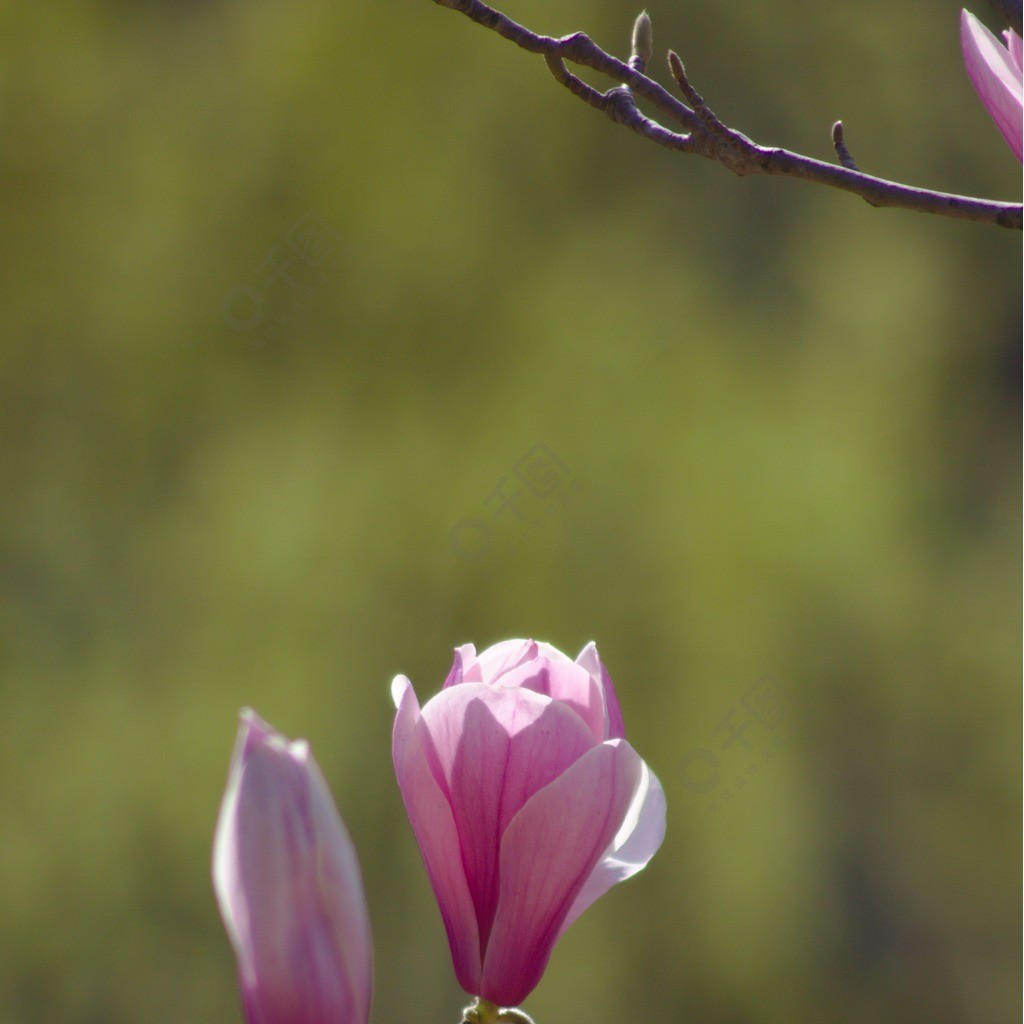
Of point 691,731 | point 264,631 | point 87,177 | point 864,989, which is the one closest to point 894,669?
point 691,731

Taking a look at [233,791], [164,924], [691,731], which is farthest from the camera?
[691,731]

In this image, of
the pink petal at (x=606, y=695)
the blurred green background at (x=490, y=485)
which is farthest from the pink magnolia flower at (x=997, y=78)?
the blurred green background at (x=490, y=485)

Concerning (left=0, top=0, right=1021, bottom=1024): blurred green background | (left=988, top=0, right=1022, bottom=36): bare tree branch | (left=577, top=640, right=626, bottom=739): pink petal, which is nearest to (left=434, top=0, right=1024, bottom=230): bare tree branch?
(left=988, top=0, right=1022, bottom=36): bare tree branch

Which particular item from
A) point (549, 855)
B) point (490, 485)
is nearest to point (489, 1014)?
point (549, 855)

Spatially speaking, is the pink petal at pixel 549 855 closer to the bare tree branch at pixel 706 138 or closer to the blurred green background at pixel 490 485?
the bare tree branch at pixel 706 138

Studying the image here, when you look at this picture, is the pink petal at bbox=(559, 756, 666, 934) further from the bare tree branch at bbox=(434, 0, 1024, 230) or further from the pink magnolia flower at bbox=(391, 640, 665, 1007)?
the bare tree branch at bbox=(434, 0, 1024, 230)

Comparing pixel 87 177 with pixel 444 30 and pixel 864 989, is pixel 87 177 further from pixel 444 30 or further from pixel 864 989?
pixel 864 989
